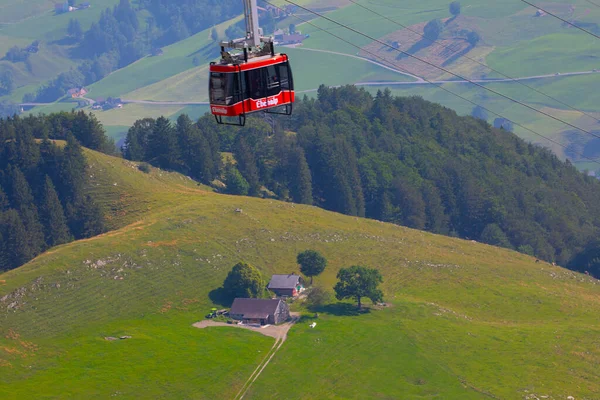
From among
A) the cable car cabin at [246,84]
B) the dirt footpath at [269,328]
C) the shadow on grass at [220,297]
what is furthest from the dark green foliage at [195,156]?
the cable car cabin at [246,84]

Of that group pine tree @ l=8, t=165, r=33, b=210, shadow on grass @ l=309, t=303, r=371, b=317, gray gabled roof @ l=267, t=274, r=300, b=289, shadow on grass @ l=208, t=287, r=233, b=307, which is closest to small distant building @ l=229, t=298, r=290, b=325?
shadow on grass @ l=208, t=287, r=233, b=307

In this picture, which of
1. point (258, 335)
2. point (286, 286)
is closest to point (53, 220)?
point (286, 286)

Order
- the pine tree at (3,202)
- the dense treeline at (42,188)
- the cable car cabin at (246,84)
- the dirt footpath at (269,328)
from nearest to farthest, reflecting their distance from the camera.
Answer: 1. the cable car cabin at (246,84)
2. the dirt footpath at (269,328)
3. the dense treeline at (42,188)
4. the pine tree at (3,202)

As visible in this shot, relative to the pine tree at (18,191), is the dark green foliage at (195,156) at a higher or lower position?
lower

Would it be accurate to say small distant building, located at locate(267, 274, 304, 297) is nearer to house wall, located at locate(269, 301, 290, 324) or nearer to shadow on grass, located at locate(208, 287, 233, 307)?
house wall, located at locate(269, 301, 290, 324)

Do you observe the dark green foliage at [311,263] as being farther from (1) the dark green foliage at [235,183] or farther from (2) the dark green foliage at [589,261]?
(2) the dark green foliage at [589,261]

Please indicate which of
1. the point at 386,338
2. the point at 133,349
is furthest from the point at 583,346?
the point at 133,349
